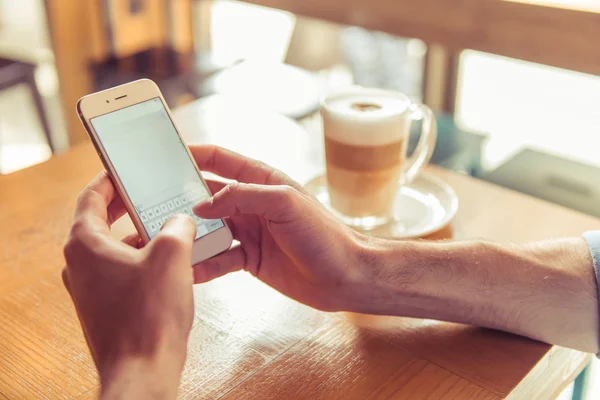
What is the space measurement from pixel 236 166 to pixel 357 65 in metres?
1.85

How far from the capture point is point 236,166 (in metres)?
0.82

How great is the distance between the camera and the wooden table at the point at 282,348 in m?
0.66

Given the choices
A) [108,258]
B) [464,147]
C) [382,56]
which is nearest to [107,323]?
[108,258]

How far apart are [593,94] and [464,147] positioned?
0.69 m

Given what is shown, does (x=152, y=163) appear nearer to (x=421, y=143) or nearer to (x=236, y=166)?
(x=236, y=166)

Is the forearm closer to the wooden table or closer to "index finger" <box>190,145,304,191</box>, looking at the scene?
the wooden table

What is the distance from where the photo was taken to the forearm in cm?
73

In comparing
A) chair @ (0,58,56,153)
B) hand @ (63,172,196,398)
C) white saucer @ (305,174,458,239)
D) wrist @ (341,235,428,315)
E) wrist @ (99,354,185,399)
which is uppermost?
hand @ (63,172,196,398)

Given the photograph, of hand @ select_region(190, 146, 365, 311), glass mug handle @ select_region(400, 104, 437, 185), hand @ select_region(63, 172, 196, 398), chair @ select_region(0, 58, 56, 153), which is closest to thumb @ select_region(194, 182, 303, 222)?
hand @ select_region(190, 146, 365, 311)

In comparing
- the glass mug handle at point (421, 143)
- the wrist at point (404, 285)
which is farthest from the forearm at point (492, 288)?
the glass mug handle at point (421, 143)

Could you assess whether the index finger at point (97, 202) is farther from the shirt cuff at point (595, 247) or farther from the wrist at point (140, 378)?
the shirt cuff at point (595, 247)

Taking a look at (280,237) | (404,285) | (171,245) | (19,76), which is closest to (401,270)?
(404,285)

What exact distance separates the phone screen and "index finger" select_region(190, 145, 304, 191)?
0.04m

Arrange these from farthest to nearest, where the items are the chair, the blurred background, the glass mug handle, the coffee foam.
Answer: the chair < the blurred background < the glass mug handle < the coffee foam
